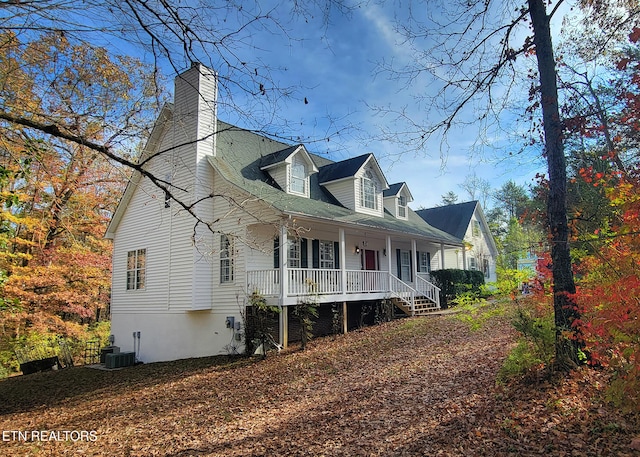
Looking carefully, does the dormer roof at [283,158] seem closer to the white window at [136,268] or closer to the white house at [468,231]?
the white window at [136,268]

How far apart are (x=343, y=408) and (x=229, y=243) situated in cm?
577

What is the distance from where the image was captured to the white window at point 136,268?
15398mm

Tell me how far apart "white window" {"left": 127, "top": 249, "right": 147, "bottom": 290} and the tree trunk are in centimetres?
1360

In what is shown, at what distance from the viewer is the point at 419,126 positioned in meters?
7.16

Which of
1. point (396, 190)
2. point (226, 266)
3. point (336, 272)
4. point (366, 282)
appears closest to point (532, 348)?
point (336, 272)

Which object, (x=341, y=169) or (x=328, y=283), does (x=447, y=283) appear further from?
(x=328, y=283)

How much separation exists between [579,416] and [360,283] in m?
9.76

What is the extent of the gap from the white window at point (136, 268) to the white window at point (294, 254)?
5605 millimetres

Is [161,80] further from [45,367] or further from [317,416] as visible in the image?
[45,367]

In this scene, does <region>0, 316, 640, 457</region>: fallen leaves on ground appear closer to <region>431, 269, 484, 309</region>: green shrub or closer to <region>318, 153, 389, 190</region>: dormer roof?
<region>431, 269, 484, 309</region>: green shrub

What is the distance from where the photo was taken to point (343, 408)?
6.48 m

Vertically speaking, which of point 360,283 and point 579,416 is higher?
point 360,283

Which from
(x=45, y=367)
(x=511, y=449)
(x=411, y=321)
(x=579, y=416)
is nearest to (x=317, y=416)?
(x=511, y=449)

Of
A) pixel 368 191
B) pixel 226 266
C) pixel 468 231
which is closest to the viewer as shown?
pixel 226 266
